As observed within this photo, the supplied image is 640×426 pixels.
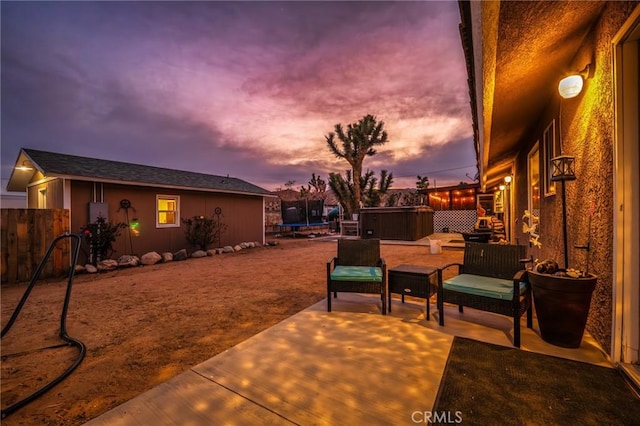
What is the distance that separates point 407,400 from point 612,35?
324 centimetres

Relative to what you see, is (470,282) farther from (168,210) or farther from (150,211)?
(168,210)

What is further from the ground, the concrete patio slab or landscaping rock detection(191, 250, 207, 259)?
the concrete patio slab

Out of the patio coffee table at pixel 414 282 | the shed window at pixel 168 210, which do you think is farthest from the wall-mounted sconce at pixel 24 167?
the patio coffee table at pixel 414 282

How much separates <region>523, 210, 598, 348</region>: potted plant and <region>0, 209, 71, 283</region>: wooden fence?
947 centimetres

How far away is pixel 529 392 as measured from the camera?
5.69 ft

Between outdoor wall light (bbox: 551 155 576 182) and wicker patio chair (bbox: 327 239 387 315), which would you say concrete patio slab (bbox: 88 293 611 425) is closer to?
wicker patio chair (bbox: 327 239 387 315)

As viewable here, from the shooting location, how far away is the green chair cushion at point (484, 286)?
8.37ft

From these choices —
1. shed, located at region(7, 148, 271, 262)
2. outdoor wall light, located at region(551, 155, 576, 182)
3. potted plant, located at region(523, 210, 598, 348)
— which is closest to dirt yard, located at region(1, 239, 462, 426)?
shed, located at region(7, 148, 271, 262)

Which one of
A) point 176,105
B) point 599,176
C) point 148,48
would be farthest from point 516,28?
point 176,105

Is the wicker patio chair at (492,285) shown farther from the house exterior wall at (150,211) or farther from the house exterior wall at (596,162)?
the house exterior wall at (150,211)

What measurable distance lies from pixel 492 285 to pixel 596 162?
1493mm

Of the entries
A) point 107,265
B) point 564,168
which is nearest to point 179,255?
point 107,265

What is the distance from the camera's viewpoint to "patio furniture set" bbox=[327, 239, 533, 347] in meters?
2.55

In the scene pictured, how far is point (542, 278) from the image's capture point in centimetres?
235
